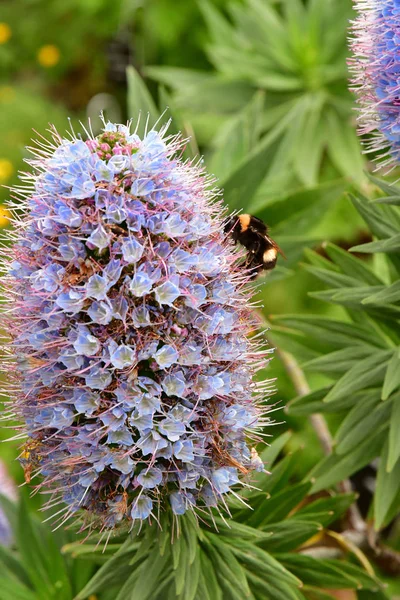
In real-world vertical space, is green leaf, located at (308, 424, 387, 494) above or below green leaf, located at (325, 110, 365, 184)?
below

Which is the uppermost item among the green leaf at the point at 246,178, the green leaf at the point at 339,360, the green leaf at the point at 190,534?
the green leaf at the point at 246,178

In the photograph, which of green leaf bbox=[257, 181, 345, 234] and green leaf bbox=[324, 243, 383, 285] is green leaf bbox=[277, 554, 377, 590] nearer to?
green leaf bbox=[324, 243, 383, 285]

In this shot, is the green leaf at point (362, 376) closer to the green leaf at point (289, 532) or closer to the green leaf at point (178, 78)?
the green leaf at point (289, 532)

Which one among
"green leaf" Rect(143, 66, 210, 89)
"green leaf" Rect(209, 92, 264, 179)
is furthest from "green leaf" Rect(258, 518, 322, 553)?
"green leaf" Rect(143, 66, 210, 89)

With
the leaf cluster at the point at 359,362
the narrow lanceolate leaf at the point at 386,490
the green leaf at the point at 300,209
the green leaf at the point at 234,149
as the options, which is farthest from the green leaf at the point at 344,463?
the green leaf at the point at 234,149

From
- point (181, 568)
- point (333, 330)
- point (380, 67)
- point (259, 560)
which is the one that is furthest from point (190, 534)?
point (380, 67)

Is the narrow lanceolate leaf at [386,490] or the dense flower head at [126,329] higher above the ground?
Answer: the dense flower head at [126,329]

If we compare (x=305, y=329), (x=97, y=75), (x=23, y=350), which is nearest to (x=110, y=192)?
(x=23, y=350)

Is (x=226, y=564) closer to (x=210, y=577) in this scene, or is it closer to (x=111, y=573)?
(x=210, y=577)
